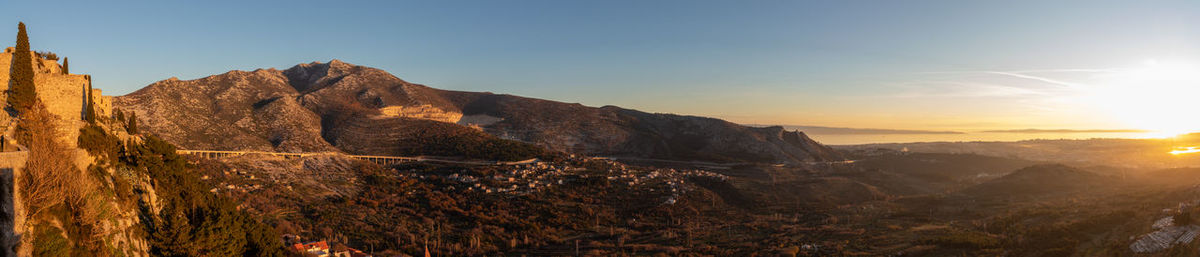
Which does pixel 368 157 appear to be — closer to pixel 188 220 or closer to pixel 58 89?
pixel 58 89

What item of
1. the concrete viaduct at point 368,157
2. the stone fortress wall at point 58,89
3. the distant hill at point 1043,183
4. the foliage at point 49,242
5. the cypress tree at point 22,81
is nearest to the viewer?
the foliage at point 49,242

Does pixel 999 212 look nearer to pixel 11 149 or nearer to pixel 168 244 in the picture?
pixel 168 244

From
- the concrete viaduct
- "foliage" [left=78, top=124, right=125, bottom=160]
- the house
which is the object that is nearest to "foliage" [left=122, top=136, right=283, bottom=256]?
"foliage" [left=78, top=124, right=125, bottom=160]

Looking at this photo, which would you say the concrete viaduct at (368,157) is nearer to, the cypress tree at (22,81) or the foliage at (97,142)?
the foliage at (97,142)

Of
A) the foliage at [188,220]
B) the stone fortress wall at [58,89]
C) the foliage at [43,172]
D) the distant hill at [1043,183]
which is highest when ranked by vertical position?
→ the stone fortress wall at [58,89]

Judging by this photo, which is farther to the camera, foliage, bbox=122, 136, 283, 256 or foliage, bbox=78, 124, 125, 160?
foliage, bbox=78, 124, 125, 160

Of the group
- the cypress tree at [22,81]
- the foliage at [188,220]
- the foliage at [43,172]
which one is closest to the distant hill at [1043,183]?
the foliage at [188,220]

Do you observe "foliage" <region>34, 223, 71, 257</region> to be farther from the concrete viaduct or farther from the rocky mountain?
the rocky mountain
